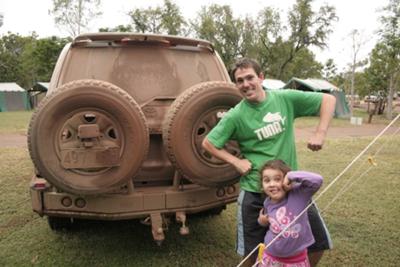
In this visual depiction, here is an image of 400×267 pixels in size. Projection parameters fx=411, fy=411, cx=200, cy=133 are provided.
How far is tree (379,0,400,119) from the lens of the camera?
22.1 meters

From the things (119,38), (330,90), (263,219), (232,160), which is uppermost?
(119,38)

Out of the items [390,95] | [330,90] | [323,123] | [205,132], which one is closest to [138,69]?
[205,132]

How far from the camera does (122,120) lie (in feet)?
9.20

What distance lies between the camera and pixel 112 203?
2980mm

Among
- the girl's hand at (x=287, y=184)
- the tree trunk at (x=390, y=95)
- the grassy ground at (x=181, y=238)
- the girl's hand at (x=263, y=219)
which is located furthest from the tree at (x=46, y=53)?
the girl's hand at (x=287, y=184)

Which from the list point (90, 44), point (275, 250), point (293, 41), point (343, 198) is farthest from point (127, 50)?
point (293, 41)

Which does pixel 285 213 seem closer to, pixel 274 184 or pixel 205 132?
pixel 274 184

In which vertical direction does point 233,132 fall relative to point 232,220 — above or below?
above

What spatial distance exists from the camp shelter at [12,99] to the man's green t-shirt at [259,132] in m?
31.0

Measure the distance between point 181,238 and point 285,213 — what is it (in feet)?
6.14

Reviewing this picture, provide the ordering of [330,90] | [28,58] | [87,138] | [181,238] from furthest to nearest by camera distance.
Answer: [28,58] → [330,90] → [181,238] → [87,138]

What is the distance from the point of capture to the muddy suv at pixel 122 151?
9.04 ft

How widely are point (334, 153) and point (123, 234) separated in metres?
5.72

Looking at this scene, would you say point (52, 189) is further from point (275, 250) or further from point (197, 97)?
point (275, 250)
